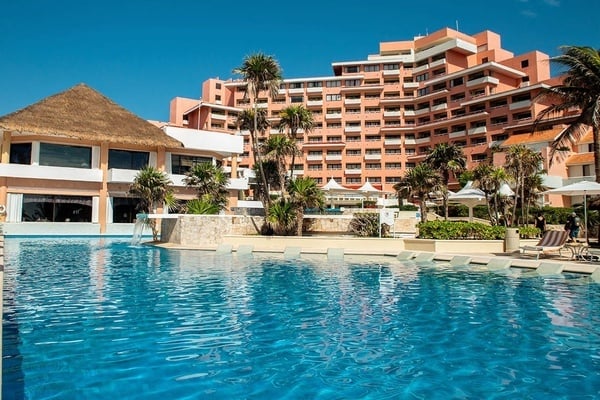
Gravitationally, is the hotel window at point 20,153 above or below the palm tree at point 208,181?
above

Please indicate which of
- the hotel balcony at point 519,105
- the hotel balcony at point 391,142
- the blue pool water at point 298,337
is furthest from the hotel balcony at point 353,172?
the blue pool water at point 298,337

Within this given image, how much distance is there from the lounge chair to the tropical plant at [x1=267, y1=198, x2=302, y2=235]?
12.6 metres

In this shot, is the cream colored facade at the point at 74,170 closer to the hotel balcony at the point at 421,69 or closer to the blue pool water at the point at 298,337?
the blue pool water at the point at 298,337

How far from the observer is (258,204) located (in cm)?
4381

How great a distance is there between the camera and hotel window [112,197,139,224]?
36356 millimetres

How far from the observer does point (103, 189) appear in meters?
35.8

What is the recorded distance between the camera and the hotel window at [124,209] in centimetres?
3636

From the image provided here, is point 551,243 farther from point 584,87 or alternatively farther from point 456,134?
point 456,134

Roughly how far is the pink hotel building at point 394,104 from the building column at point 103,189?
40.4 metres

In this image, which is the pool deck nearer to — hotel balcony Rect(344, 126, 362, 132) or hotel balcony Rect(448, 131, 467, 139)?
hotel balcony Rect(448, 131, 467, 139)

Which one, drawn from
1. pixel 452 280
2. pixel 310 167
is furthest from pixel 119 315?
pixel 310 167

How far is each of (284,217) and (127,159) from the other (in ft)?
59.7

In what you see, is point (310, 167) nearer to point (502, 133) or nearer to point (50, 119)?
point (502, 133)

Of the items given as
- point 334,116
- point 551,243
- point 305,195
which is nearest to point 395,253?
point 551,243
